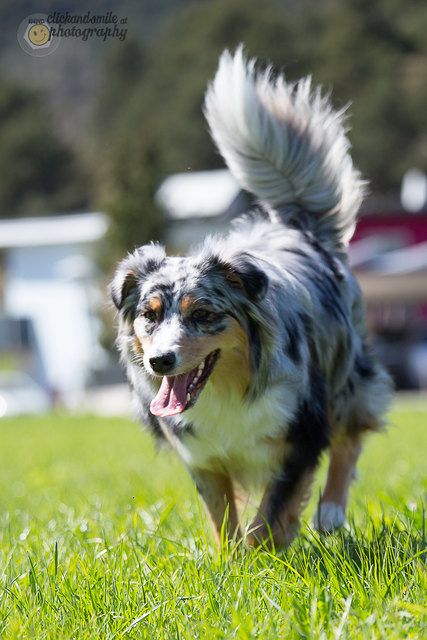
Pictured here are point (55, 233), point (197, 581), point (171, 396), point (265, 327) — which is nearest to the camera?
point (197, 581)

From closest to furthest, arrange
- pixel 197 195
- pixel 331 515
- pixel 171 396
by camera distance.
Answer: pixel 171 396
pixel 331 515
pixel 197 195

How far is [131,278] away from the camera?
3852mm

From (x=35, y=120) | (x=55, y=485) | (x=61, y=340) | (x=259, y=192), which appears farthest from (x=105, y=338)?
(x=35, y=120)

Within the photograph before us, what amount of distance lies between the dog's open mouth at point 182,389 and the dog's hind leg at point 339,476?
4.53 ft

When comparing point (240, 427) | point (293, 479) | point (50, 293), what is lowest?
point (293, 479)

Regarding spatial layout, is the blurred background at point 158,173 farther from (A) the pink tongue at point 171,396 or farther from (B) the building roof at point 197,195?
(A) the pink tongue at point 171,396

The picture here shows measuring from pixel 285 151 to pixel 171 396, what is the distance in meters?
2.06

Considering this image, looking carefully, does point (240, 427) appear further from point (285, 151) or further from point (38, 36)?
point (38, 36)

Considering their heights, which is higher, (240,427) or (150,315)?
(150,315)

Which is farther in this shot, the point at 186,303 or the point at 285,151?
the point at 285,151

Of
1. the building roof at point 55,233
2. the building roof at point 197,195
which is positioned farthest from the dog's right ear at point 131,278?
the building roof at point 55,233

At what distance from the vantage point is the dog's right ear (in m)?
3.85

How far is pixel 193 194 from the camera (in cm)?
3834

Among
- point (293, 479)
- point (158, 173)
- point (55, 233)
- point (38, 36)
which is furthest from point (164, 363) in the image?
point (55, 233)
